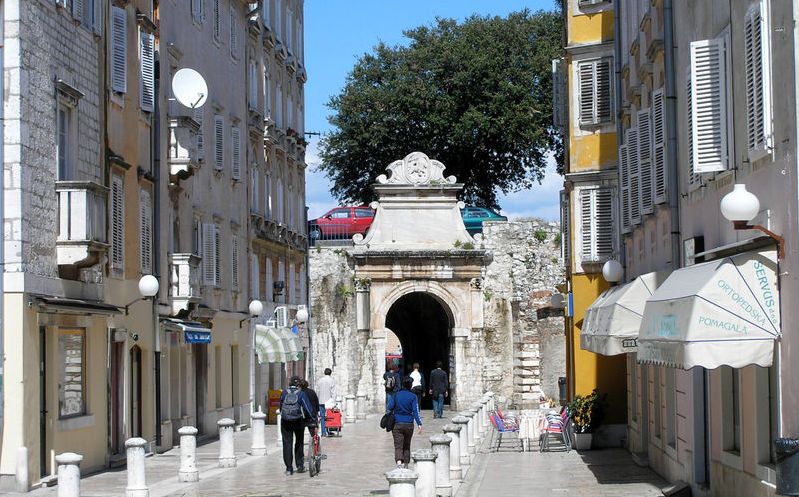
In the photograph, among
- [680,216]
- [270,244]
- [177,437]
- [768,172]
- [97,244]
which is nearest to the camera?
[768,172]

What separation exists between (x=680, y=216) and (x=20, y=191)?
8.93 metres

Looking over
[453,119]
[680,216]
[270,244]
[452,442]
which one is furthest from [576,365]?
[453,119]

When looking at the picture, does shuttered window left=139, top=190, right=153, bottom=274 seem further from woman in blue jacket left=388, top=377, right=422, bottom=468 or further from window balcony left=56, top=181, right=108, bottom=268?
woman in blue jacket left=388, top=377, right=422, bottom=468

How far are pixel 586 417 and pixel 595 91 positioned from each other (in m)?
6.36

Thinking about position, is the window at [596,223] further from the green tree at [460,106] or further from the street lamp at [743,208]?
the green tree at [460,106]

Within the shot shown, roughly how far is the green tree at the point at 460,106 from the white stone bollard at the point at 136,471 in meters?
43.4

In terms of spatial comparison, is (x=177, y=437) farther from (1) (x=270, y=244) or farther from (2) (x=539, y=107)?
(2) (x=539, y=107)

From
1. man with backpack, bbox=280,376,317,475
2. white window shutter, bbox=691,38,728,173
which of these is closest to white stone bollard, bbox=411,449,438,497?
white window shutter, bbox=691,38,728,173

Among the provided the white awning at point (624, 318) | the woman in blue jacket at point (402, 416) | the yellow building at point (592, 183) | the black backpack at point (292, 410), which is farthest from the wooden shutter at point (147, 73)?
the white awning at point (624, 318)

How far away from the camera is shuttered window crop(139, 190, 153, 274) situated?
25.7m

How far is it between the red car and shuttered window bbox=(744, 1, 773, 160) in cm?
4013

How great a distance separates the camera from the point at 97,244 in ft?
67.6

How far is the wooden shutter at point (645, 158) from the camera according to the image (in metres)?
19.5

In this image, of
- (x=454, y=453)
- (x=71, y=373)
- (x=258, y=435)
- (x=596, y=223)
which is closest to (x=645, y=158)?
(x=454, y=453)
